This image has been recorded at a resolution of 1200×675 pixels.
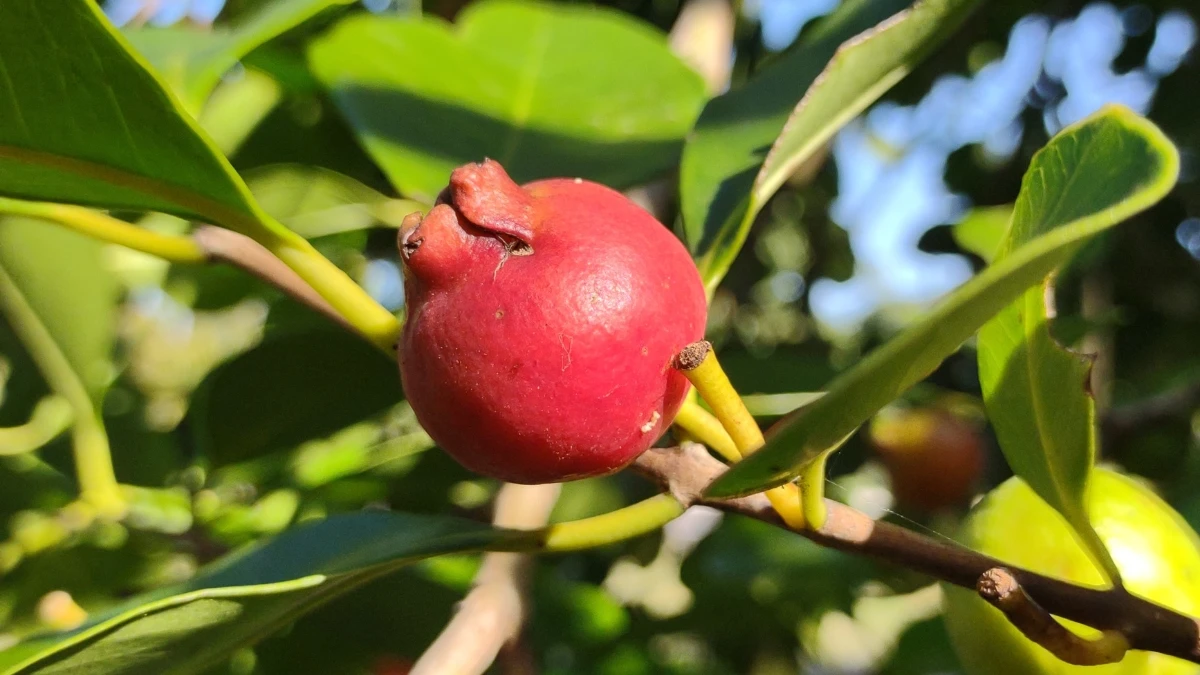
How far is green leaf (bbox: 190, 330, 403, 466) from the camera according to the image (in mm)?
1087

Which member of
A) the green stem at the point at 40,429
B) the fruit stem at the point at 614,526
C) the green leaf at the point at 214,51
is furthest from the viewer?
the green stem at the point at 40,429

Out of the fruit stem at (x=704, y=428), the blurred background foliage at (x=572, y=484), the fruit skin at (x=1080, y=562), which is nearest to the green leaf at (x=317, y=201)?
the blurred background foliage at (x=572, y=484)

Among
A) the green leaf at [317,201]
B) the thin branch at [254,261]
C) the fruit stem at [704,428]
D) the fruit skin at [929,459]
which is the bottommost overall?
the fruit skin at [929,459]

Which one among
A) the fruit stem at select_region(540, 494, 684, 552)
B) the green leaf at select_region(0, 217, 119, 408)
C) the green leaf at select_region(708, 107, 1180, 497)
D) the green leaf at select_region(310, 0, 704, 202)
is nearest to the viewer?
the green leaf at select_region(708, 107, 1180, 497)

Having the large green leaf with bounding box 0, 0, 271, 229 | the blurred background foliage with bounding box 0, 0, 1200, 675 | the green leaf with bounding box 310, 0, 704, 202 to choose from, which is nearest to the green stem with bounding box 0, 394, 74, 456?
the blurred background foliage with bounding box 0, 0, 1200, 675

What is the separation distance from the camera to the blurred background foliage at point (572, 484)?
1143 millimetres

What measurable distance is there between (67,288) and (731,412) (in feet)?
3.08

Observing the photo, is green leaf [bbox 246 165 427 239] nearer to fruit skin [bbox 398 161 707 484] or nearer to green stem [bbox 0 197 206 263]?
green stem [bbox 0 197 206 263]

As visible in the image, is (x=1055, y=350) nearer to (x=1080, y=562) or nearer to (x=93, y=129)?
(x=1080, y=562)

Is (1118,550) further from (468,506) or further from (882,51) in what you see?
(468,506)

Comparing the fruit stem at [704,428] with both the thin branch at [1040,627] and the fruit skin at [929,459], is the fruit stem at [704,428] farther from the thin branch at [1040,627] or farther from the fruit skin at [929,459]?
the fruit skin at [929,459]

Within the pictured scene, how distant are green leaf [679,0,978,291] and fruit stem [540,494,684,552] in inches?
8.1

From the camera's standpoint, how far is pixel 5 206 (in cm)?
67

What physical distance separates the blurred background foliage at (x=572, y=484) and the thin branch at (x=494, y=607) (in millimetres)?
129
